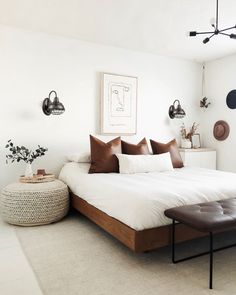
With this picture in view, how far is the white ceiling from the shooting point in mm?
2904

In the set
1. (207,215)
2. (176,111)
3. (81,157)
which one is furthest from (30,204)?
(176,111)

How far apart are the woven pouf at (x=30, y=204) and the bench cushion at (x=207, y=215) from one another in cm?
152

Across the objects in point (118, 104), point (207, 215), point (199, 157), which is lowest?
point (207, 215)

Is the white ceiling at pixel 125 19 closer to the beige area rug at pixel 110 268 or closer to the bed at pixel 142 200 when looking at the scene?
the bed at pixel 142 200

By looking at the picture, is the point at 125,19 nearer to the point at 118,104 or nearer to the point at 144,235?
the point at 118,104

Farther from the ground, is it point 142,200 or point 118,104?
point 118,104

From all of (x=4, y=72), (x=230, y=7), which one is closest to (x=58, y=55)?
(x=4, y=72)

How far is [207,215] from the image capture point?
6.43ft

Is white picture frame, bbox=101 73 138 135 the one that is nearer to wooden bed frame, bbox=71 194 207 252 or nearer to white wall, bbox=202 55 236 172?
white wall, bbox=202 55 236 172

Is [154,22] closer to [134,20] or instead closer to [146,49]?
[134,20]

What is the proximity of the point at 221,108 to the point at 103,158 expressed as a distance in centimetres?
266

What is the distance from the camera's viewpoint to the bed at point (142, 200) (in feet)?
6.90

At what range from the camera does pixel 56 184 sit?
10.9 ft

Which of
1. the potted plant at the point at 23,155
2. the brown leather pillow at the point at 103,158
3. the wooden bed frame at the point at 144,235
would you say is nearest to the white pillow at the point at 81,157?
the brown leather pillow at the point at 103,158
